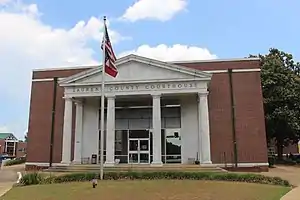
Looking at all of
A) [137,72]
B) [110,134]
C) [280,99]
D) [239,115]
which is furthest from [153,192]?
[280,99]

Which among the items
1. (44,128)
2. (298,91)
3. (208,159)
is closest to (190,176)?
(208,159)

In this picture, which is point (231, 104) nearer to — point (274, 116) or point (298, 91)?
point (274, 116)

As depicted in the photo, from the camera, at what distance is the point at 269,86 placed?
40656 millimetres

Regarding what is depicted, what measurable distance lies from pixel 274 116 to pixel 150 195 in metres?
29.0

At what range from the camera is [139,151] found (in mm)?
31109

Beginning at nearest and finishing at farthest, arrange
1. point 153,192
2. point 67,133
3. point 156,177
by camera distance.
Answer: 1. point 153,192
2. point 156,177
3. point 67,133

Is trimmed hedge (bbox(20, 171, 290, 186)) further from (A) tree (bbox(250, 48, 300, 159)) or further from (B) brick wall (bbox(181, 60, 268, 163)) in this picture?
(A) tree (bbox(250, 48, 300, 159))

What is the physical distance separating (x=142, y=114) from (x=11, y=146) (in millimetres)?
83809

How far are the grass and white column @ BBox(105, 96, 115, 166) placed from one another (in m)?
11.4

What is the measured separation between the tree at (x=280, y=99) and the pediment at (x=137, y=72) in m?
15.7

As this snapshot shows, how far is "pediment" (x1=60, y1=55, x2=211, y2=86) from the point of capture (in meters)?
28.8

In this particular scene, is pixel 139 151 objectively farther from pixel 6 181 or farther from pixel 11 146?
pixel 11 146

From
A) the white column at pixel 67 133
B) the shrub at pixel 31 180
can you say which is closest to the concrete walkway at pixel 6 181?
the shrub at pixel 31 180

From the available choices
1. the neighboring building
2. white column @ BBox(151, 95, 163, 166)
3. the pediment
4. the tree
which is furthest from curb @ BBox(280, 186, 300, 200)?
the neighboring building
